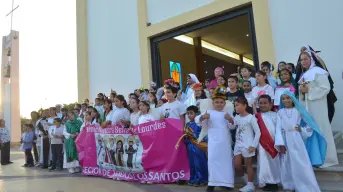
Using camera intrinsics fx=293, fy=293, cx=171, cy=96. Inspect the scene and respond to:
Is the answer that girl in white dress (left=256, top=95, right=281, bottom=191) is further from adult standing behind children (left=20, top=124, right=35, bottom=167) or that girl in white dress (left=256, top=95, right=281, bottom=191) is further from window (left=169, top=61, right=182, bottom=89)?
window (left=169, top=61, right=182, bottom=89)

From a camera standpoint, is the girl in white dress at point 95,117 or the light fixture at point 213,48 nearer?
the girl in white dress at point 95,117

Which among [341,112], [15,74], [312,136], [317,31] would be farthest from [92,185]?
[15,74]

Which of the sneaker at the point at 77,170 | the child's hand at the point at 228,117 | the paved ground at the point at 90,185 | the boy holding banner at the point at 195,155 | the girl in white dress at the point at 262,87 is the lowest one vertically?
A: the paved ground at the point at 90,185

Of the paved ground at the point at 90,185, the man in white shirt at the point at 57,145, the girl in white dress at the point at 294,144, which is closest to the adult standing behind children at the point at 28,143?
the man in white shirt at the point at 57,145

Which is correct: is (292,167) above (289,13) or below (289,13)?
below

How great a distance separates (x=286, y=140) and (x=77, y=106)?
7.32m

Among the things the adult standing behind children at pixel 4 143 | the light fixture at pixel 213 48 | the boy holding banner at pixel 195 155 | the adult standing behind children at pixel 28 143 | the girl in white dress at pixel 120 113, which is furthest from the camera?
the light fixture at pixel 213 48

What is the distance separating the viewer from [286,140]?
14.1ft

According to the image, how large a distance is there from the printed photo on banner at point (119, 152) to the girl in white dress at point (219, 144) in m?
1.71

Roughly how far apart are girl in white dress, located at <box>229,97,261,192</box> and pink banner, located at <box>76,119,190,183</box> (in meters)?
1.21

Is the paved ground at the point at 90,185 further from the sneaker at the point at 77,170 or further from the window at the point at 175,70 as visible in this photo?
the window at the point at 175,70

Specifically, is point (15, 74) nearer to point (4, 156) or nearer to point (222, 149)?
point (4, 156)

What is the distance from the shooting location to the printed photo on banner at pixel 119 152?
19.4 feet

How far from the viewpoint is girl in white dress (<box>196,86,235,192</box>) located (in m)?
4.54
